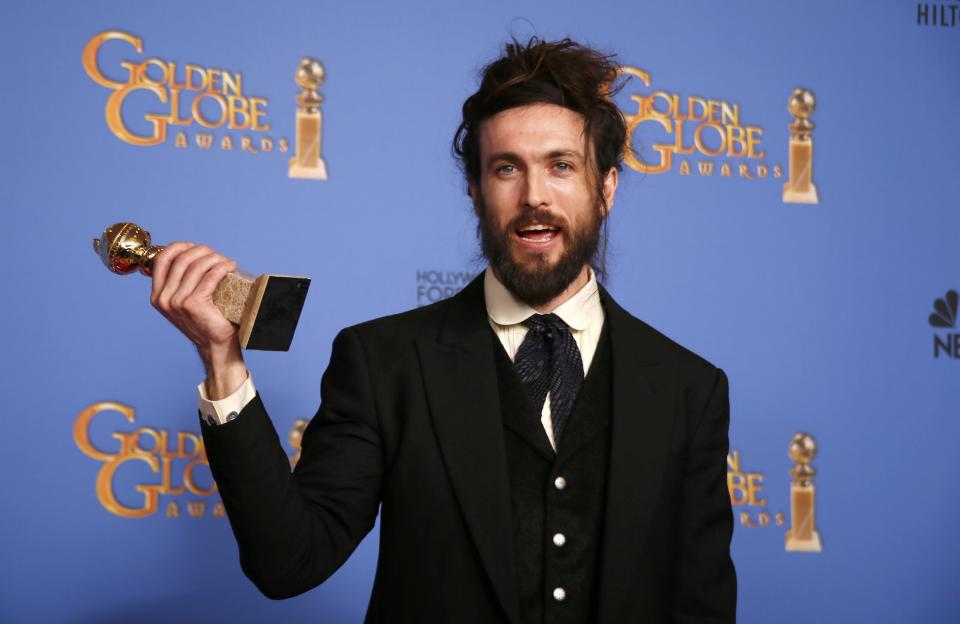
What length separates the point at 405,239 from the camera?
2.43 m

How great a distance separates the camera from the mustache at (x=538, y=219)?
173cm

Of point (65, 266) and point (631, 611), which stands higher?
point (65, 266)

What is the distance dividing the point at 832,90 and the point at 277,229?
1.54 meters

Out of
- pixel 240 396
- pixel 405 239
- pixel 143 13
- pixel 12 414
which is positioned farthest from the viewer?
pixel 405 239

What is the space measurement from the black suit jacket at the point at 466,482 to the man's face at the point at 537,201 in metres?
0.11

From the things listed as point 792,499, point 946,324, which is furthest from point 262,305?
point 946,324

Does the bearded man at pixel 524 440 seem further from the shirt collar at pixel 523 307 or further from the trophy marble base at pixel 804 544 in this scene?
the trophy marble base at pixel 804 544

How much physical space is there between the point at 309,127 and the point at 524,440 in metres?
1.07

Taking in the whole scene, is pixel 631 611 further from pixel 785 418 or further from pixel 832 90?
pixel 832 90

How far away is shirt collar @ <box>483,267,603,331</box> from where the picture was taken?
175cm

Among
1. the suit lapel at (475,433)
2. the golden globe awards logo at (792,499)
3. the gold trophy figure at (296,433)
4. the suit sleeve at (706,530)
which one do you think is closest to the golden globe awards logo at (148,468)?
the gold trophy figure at (296,433)

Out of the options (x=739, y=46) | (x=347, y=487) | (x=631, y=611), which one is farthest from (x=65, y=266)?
(x=739, y=46)

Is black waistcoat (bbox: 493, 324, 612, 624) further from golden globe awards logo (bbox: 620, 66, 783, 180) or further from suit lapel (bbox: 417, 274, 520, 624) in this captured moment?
golden globe awards logo (bbox: 620, 66, 783, 180)

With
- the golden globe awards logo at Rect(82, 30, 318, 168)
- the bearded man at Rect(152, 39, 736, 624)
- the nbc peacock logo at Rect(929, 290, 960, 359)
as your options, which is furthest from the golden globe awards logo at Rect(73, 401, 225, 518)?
the nbc peacock logo at Rect(929, 290, 960, 359)
